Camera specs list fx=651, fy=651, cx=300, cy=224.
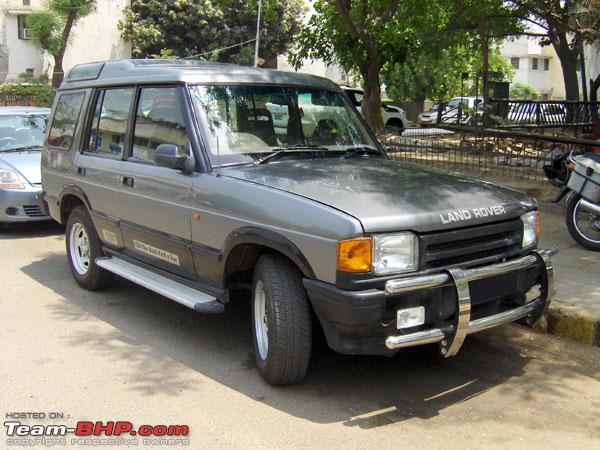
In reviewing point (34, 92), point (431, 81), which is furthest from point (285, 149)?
point (431, 81)

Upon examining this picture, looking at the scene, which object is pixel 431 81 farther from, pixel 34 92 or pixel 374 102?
pixel 374 102

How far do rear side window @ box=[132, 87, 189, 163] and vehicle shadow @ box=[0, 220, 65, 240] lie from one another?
13.7 ft

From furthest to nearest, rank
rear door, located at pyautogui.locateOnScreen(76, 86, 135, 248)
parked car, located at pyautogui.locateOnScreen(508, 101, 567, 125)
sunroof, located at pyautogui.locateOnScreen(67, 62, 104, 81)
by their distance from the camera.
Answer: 1. parked car, located at pyautogui.locateOnScreen(508, 101, 567, 125)
2. sunroof, located at pyautogui.locateOnScreen(67, 62, 104, 81)
3. rear door, located at pyautogui.locateOnScreen(76, 86, 135, 248)

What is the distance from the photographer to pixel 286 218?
12.6ft

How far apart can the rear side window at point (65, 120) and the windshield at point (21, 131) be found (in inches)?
120

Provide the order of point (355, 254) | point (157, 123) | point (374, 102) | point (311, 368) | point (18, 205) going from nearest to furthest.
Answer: point (355, 254) < point (311, 368) < point (157, 123) < point (18, 205) < point (374, 102)

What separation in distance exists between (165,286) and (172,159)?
3.23 ft

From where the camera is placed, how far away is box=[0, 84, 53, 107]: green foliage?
1076 inches

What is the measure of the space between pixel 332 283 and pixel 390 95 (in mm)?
34909

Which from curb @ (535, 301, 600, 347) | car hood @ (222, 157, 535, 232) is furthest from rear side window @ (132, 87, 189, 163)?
curb @ (535, 301, 600, 347)

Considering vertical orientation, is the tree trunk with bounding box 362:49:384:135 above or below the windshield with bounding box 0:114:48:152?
above

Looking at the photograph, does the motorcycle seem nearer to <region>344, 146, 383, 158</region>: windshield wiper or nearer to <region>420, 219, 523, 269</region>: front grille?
<region>344, 146, 383, 158</region>: windshield wiper

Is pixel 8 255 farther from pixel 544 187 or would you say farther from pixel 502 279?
pixel 544 187

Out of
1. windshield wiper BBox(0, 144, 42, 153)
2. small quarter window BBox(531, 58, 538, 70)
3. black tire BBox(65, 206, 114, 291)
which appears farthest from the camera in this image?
small quarter window BBox(531, 58, 538, 70)
